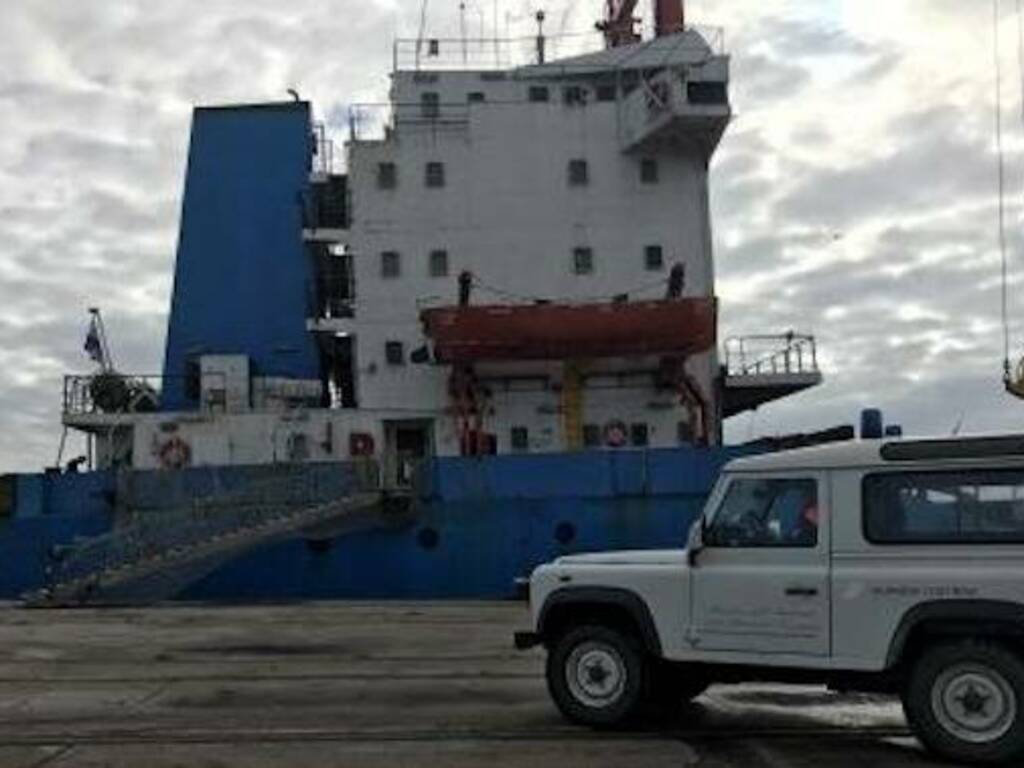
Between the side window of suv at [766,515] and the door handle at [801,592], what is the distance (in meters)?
0.30

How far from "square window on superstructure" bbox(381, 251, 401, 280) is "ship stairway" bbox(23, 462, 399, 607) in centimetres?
580

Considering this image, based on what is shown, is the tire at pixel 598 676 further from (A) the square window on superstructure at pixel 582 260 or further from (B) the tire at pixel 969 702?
(A) the square window on superstructure at pixel 582 260

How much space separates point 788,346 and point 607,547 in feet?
27.0

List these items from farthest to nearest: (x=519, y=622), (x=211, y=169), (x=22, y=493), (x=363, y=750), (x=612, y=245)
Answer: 1. (x=211, y=169)
2. (x=612, y=245)
3. (x=22, y=493)
4. (x=519, y=622)
5. (x=363, y=750)

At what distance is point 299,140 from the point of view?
3847 centimetres


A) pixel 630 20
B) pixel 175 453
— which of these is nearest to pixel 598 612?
pixel 175 453

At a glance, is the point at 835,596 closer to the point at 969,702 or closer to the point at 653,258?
the point at 969,702

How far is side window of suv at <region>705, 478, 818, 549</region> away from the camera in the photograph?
33.3ft

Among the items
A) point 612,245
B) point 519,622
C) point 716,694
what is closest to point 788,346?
point 612,245

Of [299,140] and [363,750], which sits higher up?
[299,140]

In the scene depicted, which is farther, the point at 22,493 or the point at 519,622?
the point at 22,493

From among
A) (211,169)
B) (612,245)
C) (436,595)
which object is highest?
(211,169)

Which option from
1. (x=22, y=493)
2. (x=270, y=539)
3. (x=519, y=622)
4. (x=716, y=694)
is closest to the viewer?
(x=716, y=694)

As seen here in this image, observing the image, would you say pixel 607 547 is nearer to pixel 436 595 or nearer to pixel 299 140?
pixel 436 595
